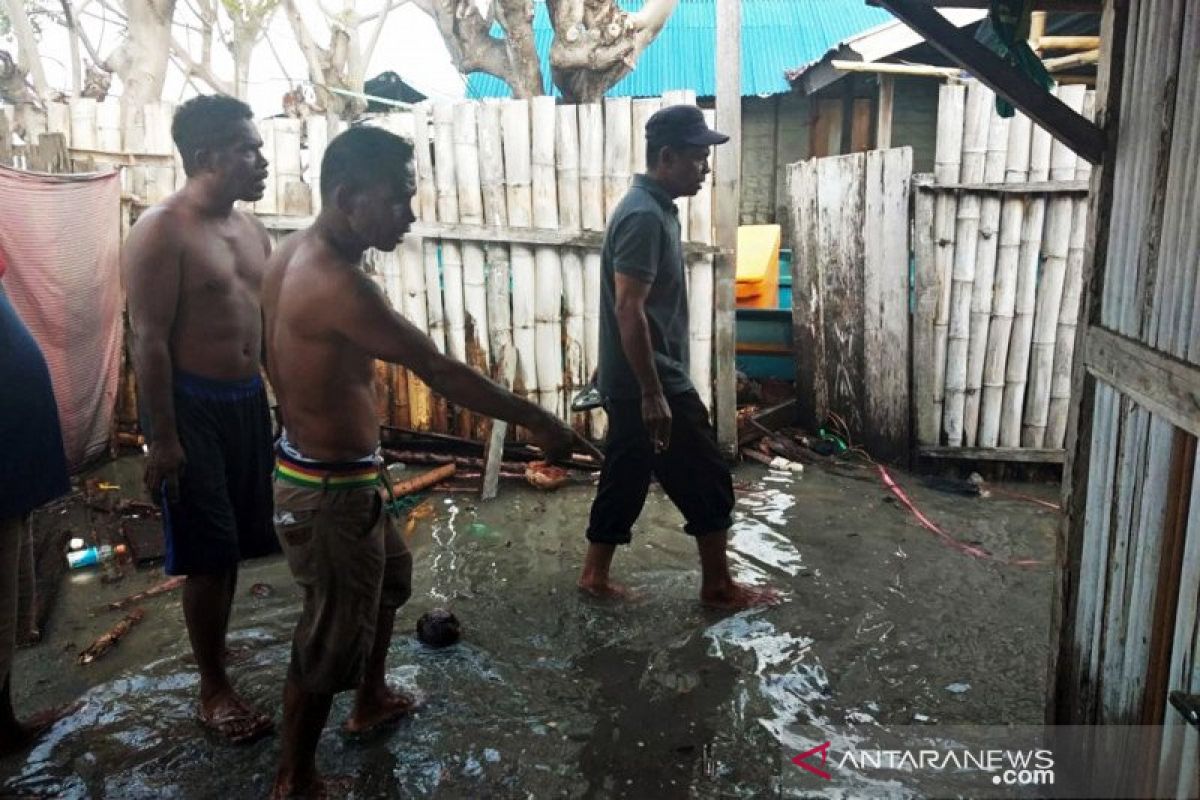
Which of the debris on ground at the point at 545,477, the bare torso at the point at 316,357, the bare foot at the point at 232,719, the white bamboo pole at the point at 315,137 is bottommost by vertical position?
the bare foot at the point at 232,719

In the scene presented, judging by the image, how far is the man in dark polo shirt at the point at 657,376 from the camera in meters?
3.33

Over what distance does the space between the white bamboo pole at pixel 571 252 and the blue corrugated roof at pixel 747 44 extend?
6.49 m

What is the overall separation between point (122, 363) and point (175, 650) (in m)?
3.27

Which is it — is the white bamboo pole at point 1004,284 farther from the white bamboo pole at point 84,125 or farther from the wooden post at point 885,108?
the white bamboo pole at point 84,125

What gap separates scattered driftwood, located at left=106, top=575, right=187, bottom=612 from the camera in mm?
3872

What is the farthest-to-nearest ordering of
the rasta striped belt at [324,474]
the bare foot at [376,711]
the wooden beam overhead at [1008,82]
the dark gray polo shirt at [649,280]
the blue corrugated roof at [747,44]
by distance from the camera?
the blue corrugated roof at [747,44] < the dark gray polo shirt at [649,280] < the bare foot at [376,711] < the rasta striped belt at [324,474] < the wooden beam overhead at [1008,82]

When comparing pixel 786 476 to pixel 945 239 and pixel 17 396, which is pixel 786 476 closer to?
pixel 945 239

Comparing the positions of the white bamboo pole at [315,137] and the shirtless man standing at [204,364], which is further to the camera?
the white bamboo pole at [315,137]

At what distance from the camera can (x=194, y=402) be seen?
9.50ft

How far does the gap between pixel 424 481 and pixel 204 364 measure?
243cm

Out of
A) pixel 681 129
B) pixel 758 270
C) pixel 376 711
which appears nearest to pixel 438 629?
pixel 376 711

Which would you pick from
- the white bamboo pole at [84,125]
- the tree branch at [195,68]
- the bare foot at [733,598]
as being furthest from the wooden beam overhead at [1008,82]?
the tree branch at [195,68]

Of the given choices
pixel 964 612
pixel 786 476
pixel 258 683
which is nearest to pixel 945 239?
pixel 786 476

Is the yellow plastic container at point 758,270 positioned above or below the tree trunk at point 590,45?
below
